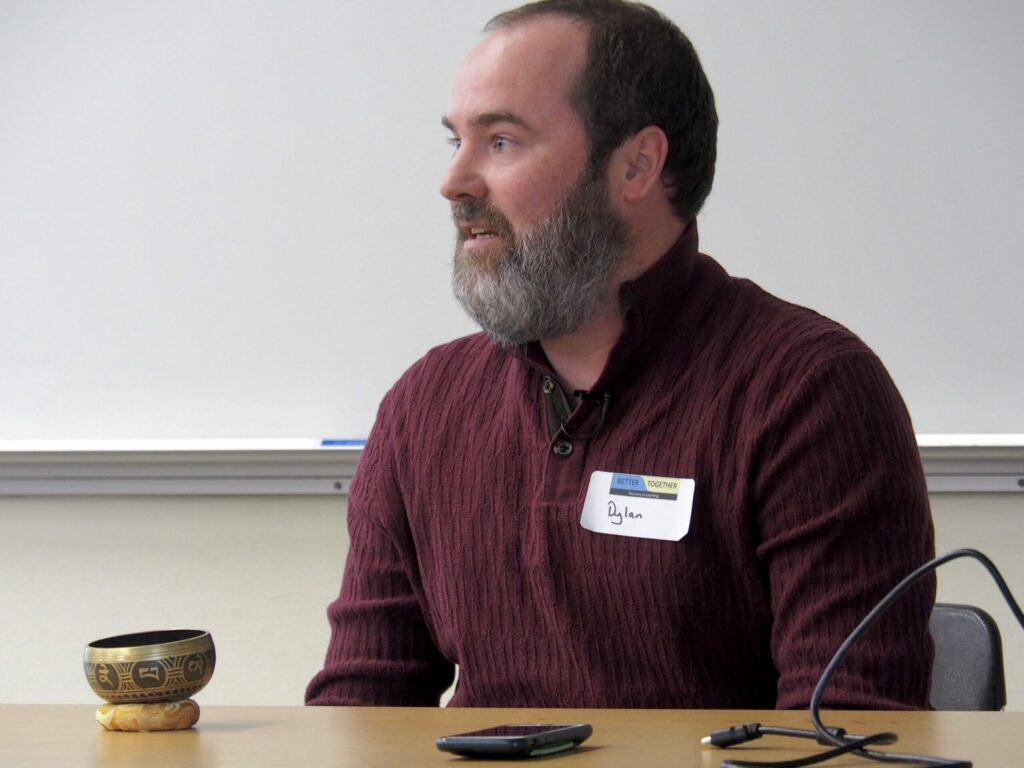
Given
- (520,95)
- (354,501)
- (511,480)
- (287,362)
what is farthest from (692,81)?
(287,362)

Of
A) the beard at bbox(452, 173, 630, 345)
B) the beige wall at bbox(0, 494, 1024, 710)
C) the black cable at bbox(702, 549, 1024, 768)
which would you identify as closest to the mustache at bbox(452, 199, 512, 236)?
the beard at bbox(452, 173, 630, 345)

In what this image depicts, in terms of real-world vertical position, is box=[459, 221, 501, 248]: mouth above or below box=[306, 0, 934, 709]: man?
above

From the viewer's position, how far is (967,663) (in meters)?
1.69

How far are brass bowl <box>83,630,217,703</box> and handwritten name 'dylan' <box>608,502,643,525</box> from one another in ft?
1.84

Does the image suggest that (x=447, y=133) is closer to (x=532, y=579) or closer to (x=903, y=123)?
(x=903, y=123)

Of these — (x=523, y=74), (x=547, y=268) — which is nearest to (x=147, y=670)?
(x=547, y=268)

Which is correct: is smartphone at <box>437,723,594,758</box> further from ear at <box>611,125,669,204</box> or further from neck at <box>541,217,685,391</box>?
ear at <box>611,125,669,204</box>

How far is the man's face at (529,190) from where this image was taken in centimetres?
176

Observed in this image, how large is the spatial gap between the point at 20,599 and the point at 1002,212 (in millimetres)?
2183

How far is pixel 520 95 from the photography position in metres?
1.76

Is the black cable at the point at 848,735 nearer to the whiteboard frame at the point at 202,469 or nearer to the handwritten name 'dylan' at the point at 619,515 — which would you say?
the handwritten name 'dylan' at the point at 619,515

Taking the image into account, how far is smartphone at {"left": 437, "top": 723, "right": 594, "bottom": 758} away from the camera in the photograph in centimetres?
95

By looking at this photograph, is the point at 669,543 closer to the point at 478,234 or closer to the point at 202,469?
the point at 478,234

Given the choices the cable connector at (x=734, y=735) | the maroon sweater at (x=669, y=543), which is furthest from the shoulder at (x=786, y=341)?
the cable connector at (x=734, y=735)
